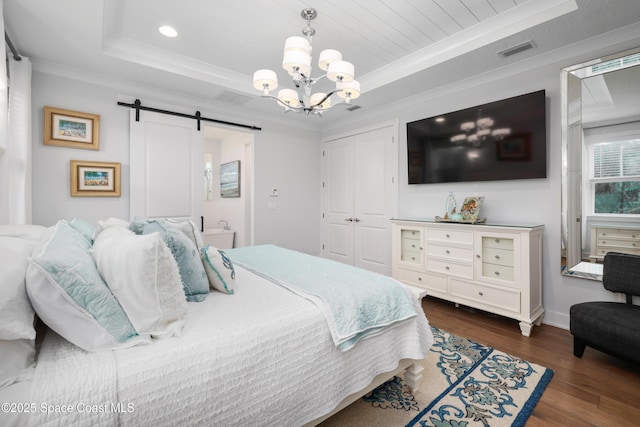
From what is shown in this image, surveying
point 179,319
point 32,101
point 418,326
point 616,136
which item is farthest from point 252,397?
point 32,101

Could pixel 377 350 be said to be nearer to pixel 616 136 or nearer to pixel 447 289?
pixel 447 289

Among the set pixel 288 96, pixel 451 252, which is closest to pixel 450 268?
pixel 451 252

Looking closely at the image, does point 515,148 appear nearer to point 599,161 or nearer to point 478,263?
point 599,161

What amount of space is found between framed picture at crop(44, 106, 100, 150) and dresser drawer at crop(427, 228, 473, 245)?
3.79m

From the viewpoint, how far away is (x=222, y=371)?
1.03 meters

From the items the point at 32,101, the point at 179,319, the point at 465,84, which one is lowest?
the point at 179,319

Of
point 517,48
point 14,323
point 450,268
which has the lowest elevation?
point 450,268

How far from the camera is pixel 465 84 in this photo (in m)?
3.34

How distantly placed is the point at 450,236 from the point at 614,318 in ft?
4.51

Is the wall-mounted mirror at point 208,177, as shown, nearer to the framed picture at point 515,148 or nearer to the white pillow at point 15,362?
the framed picture at point 515,148

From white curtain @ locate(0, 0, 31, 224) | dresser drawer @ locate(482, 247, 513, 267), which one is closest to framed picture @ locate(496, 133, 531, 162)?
dresser drawer @ locate(482, 247, 513, 267)

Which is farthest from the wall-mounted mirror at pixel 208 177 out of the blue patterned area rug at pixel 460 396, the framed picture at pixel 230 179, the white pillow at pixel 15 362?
the white pillow at pixel 15 362

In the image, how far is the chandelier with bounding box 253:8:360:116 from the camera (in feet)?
6.40

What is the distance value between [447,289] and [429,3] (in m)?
2.67
